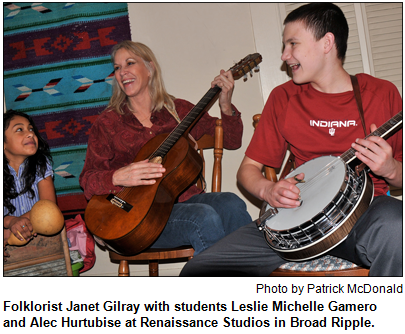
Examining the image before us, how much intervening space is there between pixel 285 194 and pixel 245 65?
1019 mm

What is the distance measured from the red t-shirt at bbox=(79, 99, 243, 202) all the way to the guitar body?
154 mm

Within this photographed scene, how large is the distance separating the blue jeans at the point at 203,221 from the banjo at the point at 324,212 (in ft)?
1.26

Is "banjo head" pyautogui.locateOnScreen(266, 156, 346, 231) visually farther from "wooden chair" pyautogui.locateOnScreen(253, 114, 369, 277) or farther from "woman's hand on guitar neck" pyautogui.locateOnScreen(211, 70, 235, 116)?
"woman's hand on guitar neck" pyautogui.locateOnScreen(211, 70, 235, 116)

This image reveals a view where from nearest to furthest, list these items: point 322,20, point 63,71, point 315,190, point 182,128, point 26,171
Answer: point 315,190, point 322,20, point 182,128, point 26,171, point 63,71

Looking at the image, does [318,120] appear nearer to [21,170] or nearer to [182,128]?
[182,128]

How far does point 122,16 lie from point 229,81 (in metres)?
0.91

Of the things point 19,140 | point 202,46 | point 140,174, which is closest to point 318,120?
point 140,174

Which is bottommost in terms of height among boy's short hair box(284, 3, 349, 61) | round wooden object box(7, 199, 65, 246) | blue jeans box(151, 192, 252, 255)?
blue jeans box(151, 192, 252, 255)

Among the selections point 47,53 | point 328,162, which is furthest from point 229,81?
point 47,53

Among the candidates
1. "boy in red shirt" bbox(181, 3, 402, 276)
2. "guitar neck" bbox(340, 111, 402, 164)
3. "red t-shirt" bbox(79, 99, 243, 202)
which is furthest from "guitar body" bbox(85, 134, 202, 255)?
"guitar neck" bbox(340, 111, 402, 164)

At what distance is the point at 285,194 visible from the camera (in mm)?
1422

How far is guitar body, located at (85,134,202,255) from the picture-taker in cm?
169

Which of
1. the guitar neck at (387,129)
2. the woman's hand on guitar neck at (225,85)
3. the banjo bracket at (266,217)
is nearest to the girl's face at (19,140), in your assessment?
the woman's hand on guitar neck at (225,85)

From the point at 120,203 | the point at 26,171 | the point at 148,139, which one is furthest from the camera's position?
the point at 26,171
